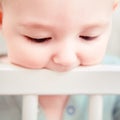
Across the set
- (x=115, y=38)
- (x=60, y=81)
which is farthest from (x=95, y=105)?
(x=115, y=38)

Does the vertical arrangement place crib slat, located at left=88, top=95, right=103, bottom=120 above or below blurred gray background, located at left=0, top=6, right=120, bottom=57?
above

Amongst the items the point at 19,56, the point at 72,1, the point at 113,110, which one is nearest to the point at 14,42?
the point at 19,56

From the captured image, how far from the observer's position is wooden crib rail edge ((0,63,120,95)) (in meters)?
0.53

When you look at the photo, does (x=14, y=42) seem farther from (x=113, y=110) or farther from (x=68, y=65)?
→ (x=113, y=110)

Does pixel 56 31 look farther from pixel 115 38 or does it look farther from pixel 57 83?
pixel 115 38

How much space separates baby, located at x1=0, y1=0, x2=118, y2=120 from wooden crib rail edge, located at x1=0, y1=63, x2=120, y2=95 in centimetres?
2

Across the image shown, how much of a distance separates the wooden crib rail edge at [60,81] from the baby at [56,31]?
20 mm

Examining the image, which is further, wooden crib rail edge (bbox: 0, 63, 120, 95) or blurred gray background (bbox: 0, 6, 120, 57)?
blurred gray background (bbox: 0, 6, 120, 57)

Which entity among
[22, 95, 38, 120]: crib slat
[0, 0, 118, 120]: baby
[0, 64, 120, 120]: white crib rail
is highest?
[0, 0, 118, 120]: baby

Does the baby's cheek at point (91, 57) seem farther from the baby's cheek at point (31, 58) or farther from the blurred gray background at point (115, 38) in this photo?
the blurred gray background at point (115, 38)

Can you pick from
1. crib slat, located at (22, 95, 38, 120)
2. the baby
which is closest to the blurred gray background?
the baby

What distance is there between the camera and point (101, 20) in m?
0.58

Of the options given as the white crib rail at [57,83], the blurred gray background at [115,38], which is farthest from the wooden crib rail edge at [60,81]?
the blurred gray background at [115,38]

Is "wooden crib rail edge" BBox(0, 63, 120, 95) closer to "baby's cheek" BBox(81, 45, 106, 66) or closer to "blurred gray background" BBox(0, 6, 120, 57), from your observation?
"baby's cheek" BBox(81, 45, 106, 66)
